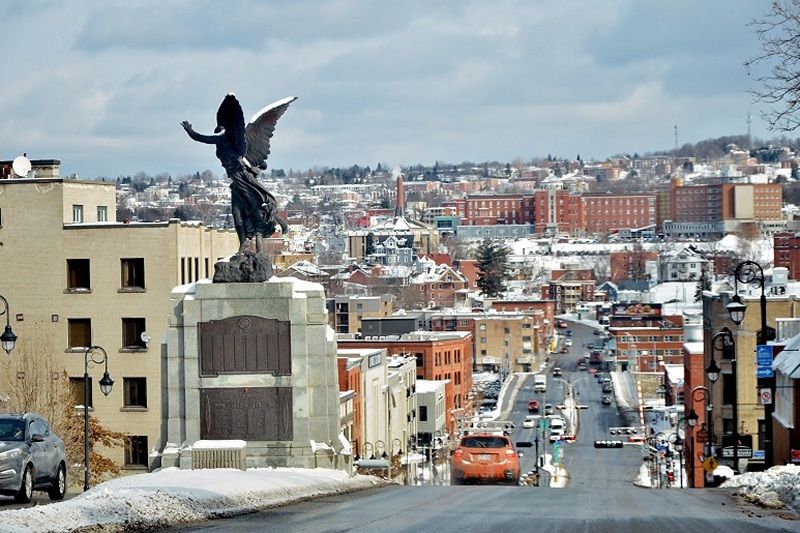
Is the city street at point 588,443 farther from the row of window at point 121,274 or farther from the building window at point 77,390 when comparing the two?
the building window at point 77,390

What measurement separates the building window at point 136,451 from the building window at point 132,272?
16.0 ft

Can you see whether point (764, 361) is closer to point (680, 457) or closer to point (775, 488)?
point (775, 488)

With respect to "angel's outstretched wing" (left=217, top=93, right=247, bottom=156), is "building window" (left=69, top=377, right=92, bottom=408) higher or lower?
lower

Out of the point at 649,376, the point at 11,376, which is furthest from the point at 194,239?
the point at 649,376

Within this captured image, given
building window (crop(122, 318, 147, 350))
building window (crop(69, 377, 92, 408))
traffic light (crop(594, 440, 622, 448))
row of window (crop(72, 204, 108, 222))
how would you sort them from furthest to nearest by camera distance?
traffic light (crop(594, 440, 622, 448)) → row of window (crop(72, 204, 108, 222)) → building window (crop(122, 318, 147, 350)) → building window (crop(69, 377, 92, 408))

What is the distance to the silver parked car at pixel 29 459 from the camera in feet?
82.7

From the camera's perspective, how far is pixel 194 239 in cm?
5728

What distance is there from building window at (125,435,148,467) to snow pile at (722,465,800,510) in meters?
26.3

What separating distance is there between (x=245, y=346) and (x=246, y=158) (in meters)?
4.09

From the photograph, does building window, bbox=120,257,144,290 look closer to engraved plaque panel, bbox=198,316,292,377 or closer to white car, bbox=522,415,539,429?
engraved plaque panel, bbox=198,316,292,377

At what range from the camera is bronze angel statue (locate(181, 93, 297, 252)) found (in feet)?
116

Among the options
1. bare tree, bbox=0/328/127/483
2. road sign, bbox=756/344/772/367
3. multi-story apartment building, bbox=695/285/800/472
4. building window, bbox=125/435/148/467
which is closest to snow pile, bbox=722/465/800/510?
road sign, bbox=756/344/772/367

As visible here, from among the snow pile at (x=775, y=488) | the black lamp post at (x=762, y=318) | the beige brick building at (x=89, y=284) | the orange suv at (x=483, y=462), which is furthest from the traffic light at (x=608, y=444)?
the snow pile at (x=775, y=488)

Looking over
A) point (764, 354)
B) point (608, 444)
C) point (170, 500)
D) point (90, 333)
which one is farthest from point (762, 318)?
point (608, 444)
